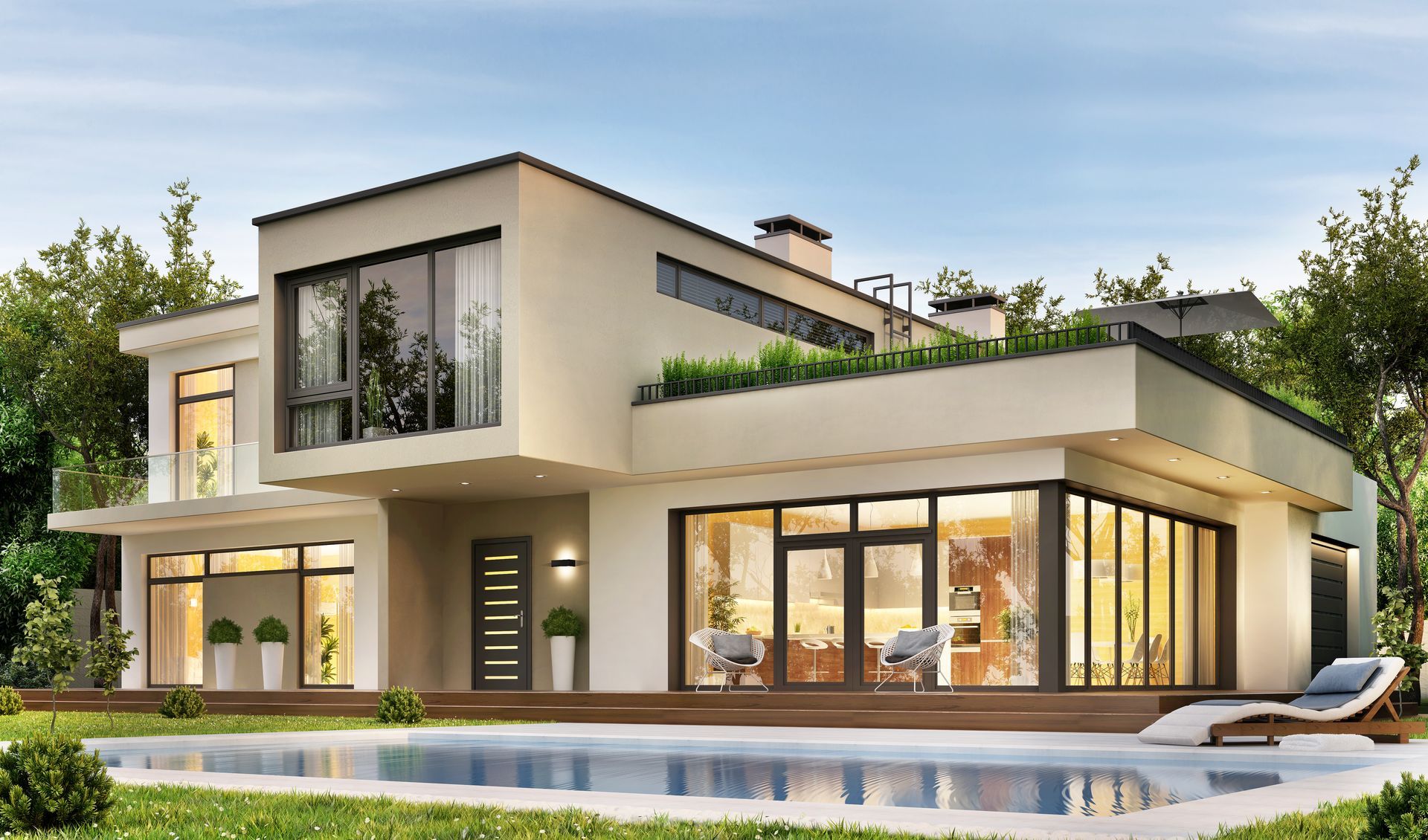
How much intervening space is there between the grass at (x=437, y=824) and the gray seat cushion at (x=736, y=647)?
10.3 meters

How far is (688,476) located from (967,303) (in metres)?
12.2

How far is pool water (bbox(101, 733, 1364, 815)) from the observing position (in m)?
8.19

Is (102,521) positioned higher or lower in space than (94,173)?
lower

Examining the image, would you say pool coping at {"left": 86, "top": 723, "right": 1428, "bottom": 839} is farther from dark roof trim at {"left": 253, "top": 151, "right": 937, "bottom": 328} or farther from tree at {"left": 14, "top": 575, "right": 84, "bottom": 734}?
dark roof trim at {"left": 253, "top": 151, "right": 937, "bottom": 328}

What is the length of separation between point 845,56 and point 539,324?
514 inches

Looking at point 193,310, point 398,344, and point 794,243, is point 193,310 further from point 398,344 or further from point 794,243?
point 794,243

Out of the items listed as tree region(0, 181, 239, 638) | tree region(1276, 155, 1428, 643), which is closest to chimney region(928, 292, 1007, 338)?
tree region(1276, 155, 1428, 643)

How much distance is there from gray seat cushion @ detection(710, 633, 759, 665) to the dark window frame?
6.73 meters

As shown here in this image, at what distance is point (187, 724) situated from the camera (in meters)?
17.3

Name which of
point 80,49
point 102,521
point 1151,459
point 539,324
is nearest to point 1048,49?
point 1151,459

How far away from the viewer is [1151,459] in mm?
16359

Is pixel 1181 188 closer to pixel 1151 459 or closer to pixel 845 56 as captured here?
pixel 845 56

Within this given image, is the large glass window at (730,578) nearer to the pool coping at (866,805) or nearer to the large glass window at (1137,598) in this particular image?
the pool coping at (866,805)

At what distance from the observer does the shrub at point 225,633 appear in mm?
22250
